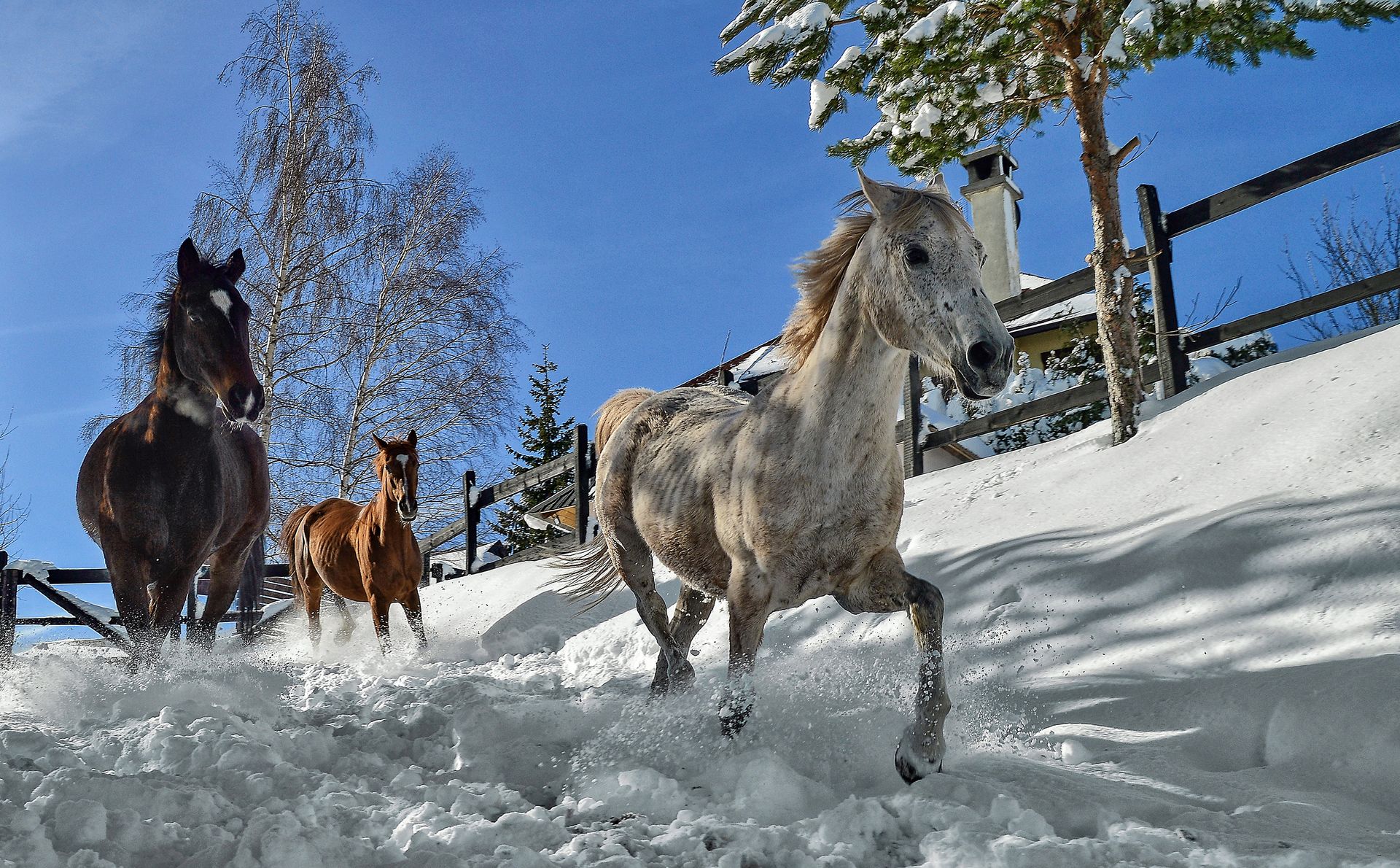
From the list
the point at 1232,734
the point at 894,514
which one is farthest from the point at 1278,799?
the point at 894,514

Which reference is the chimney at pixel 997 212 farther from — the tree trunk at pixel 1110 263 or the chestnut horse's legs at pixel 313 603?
the chestnut horse's legs at pixel 313 603

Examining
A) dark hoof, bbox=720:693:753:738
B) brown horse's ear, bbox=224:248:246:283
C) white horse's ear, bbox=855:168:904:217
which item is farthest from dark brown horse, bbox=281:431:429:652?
white horse's ear, bbox=855:168:904:217

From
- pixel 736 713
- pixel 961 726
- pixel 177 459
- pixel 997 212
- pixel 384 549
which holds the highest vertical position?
pixel 997 212

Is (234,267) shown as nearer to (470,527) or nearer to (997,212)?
(470,527)

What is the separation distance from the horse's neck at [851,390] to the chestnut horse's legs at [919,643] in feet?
1.26

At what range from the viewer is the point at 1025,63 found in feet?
26.1

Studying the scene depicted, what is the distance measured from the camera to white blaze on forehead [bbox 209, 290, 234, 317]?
4.42m

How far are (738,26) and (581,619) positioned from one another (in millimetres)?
5965

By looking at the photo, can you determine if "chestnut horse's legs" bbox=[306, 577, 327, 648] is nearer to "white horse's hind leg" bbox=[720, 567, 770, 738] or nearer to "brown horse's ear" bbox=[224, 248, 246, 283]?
"brown horse's ear" bbox=[224, 248, 246, 283]

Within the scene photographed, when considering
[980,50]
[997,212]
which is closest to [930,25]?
[980,50]

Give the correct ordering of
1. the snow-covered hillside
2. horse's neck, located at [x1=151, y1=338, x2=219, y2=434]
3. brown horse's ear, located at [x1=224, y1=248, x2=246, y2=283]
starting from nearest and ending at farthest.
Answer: the snow-covered hillside, horse's neck, located at [x1=151, y1=338, x2=219, y2=434], brown horse's ear, located at [x1=224, y1=248, x2=246, y2=283]

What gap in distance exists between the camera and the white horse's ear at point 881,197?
2982mm

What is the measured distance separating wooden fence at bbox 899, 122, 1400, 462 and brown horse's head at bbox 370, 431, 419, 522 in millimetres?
4471

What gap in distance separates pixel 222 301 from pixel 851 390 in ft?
10.3
